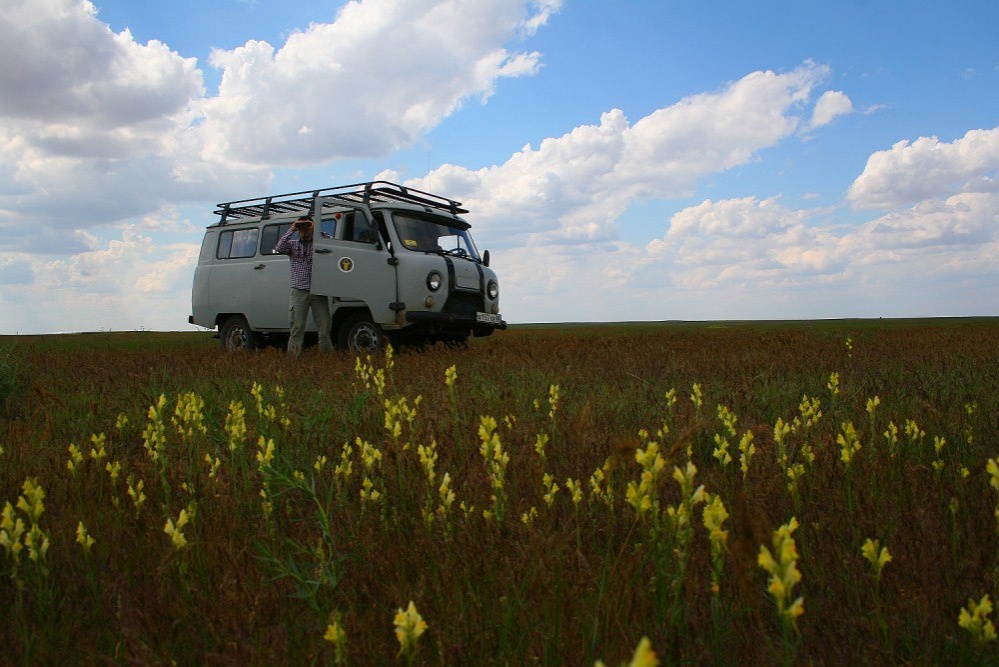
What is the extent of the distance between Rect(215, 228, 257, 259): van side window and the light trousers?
253cm

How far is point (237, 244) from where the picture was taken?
13.1 metres

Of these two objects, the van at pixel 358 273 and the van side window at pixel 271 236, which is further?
the van side window at pixel 271 236

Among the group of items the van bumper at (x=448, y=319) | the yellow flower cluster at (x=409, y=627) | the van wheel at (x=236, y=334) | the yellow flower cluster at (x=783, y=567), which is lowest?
the yellow flower cluster at (x=409, y=627)

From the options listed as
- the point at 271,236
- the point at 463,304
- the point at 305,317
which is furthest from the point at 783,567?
the point at 271,236

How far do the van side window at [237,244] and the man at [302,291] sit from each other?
7.40 ft

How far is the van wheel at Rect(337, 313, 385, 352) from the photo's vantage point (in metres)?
10.9

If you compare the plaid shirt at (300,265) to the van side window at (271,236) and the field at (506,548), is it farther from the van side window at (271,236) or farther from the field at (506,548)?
the field at (506,548)

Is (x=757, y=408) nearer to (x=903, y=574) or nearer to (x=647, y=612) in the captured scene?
(x=903, y=574)

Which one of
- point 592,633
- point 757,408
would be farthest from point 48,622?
point 757,408

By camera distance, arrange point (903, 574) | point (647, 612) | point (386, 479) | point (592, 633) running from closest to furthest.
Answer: point (592, 633) < point (647, 612) < point (903, 574) < point (386, 479)

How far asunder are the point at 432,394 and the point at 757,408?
103 inches

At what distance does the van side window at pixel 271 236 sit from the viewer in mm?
12281

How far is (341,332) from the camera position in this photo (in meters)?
11.5

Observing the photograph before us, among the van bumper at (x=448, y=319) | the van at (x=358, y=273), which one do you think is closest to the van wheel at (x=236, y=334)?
the van at (x=358, y=273)
